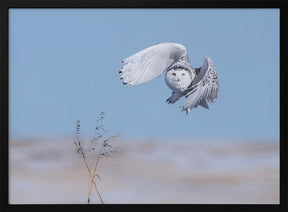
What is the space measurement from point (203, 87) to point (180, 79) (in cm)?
8

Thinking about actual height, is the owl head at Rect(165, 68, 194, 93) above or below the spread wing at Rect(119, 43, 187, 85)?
below

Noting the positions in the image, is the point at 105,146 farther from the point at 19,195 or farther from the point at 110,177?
the point at 19,195

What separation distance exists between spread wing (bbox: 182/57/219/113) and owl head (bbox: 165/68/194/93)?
2cm

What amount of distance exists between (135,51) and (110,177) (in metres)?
0.42

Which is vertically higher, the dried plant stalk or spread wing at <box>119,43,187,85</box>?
spread wing at <box>119,43,187,85</box>

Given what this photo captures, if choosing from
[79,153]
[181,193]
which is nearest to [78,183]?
[79,153]

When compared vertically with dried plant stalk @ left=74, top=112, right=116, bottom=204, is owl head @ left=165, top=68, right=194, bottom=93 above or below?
above

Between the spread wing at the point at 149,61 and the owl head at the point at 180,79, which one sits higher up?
the spread wing at the point at 149,61

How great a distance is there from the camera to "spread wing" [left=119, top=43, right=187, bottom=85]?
2734 millimetres

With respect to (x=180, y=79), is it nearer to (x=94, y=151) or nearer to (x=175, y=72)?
(x=175, y=72)

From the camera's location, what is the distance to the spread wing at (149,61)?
273 centimetres

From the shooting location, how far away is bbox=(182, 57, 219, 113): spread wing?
2.71 metres

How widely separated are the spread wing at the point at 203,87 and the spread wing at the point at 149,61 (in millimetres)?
84

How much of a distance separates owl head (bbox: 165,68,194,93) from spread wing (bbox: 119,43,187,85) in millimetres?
38
